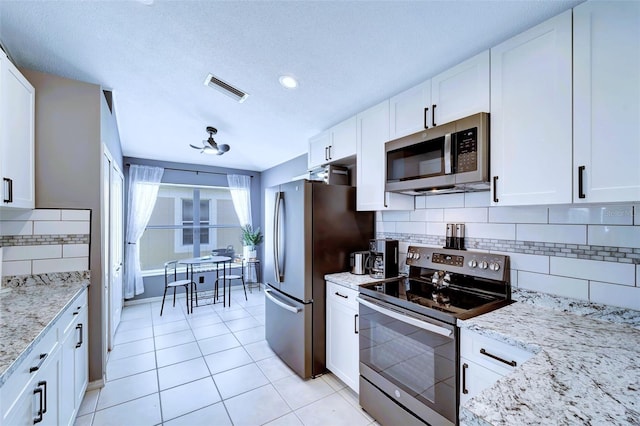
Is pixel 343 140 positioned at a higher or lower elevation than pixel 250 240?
higher

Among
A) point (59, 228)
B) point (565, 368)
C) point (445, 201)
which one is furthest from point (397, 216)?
point (59, 228)

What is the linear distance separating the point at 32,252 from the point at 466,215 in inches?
127

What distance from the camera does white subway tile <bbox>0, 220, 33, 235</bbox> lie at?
1891mm

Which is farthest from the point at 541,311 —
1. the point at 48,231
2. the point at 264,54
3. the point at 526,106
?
the point at 48,231

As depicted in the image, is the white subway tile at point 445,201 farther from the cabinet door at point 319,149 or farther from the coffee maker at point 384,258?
the cabinet door at point 319,149

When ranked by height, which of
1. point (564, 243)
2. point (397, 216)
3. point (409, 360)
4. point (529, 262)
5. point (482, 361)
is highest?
point (397, 216)

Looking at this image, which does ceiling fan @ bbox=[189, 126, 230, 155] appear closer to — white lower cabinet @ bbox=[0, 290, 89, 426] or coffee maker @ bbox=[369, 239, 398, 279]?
white lower cabinet @ bbox=[0, 290, 89, 426]

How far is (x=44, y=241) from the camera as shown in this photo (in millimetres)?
1993

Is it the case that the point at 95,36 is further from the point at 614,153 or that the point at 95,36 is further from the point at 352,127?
the point at 614,153

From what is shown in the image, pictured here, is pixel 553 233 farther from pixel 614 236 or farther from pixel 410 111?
pixel 410 111

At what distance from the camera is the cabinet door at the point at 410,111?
1.98 m

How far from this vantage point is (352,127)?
268 cm

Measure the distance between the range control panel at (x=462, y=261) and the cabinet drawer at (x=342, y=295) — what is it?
58cm

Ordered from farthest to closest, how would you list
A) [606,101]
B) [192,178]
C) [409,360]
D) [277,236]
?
1. [192,178]
2. [277,236]
3. [409,360]
4. [606,101]
